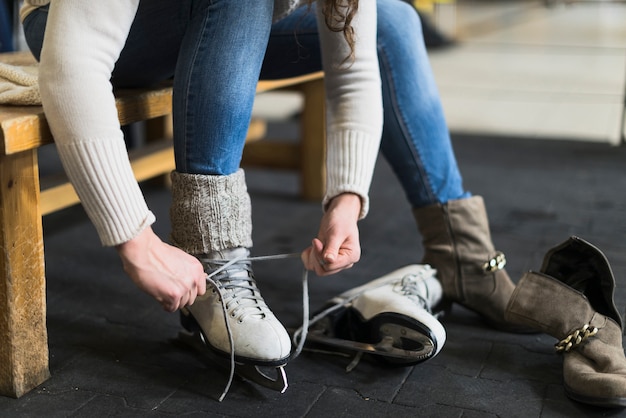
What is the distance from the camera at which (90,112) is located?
0.75 meters

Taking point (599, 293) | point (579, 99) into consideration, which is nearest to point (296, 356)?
point (599, 293)

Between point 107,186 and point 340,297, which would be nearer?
point 107,186

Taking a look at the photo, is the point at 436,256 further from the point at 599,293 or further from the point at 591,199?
the point at 591,199

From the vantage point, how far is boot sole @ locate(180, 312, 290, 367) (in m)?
0.86

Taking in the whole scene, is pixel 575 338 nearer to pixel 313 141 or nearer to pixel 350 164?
pixel 350 164

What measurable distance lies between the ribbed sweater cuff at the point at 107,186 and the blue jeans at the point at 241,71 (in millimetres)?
115

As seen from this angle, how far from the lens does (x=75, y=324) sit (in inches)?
43.3

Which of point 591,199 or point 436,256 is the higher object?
point 436,256

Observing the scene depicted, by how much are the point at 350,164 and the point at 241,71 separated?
0.16 meters

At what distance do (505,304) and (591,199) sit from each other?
74cm

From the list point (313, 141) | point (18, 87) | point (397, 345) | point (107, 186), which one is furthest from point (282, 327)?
point (313, 141)

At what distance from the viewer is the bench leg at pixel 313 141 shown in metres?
1.67

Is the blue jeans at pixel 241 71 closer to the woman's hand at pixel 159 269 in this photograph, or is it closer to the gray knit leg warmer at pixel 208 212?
the gray knit leg warmer at pixel 208 212

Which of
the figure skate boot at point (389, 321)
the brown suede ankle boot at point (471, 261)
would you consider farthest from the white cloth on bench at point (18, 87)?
the brown suede ankle boot at point (471, 261)
